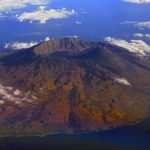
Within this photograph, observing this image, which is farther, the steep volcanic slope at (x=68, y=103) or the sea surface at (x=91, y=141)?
the steep volcanic slope at (x=68, y=103)

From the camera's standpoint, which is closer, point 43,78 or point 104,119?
point 104,119

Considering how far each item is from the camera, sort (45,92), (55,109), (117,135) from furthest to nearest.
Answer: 1. (45,92)
2. (55,109)
3. (117,135)

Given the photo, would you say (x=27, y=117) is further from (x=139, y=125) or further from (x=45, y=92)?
(x=139, y=125)

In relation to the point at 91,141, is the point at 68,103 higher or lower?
lower

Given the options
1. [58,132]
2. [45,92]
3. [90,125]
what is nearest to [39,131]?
[58,132]

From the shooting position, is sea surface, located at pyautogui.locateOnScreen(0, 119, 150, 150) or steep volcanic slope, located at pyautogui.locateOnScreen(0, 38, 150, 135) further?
steep volcanic slope, located at pyautogui.locateOnScreen(0, 38, 150, 135)

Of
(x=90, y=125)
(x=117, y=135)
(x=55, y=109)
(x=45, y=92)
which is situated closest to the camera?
(x=117, y=135)

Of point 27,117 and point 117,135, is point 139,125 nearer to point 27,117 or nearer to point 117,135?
point 117,135

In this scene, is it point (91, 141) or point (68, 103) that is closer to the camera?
point (91, 141)

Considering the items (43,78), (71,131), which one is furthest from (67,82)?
(71,131)
